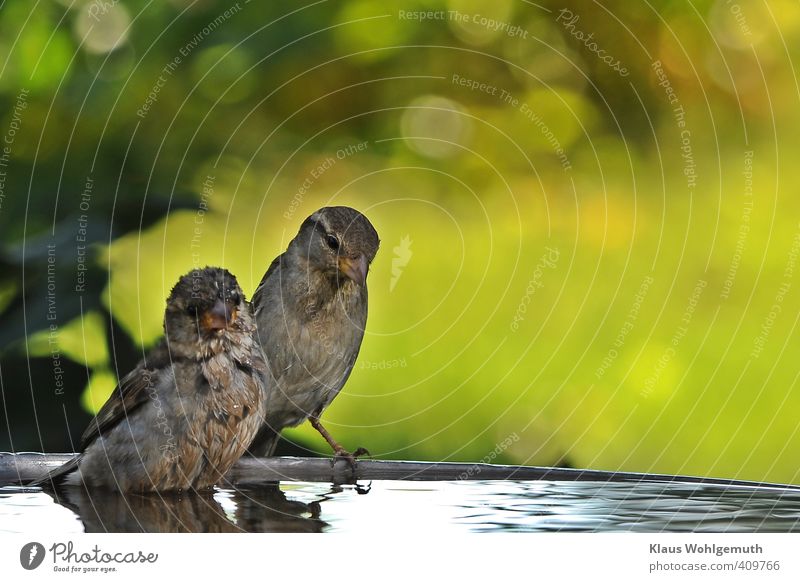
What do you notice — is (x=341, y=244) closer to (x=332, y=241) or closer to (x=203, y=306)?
(x=332, y=241)

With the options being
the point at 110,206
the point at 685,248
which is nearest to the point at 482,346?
the point at 685,248

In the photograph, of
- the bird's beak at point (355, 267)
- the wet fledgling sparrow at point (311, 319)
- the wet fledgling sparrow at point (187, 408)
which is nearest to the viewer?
the wet fledgling sparrow at point (187, 408)

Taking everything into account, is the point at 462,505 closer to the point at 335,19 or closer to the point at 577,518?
the point at 577,518

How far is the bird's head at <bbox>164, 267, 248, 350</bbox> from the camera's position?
164 inches

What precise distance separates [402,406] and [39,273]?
2.36 metres

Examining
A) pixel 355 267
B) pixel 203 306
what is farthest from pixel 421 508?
pixel 355 267

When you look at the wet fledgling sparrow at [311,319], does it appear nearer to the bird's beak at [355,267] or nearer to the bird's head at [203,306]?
the bird's beak at [355,267]

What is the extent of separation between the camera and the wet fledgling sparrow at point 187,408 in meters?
4.14

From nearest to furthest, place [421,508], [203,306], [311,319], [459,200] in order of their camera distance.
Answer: [421,508], [203,306], [311,319], [459,200]

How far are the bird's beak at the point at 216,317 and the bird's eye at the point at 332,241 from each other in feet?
2.75

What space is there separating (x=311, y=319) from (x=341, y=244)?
0.44 meters

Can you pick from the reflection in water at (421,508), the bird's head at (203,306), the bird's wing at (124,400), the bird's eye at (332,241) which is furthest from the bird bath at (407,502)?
the bird's eye at (332,241)

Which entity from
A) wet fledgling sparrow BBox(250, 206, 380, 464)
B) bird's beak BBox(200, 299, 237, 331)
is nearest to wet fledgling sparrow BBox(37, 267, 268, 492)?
bird's beak BBox(200, 299, 237, 331)

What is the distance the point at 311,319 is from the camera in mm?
A: 5129
